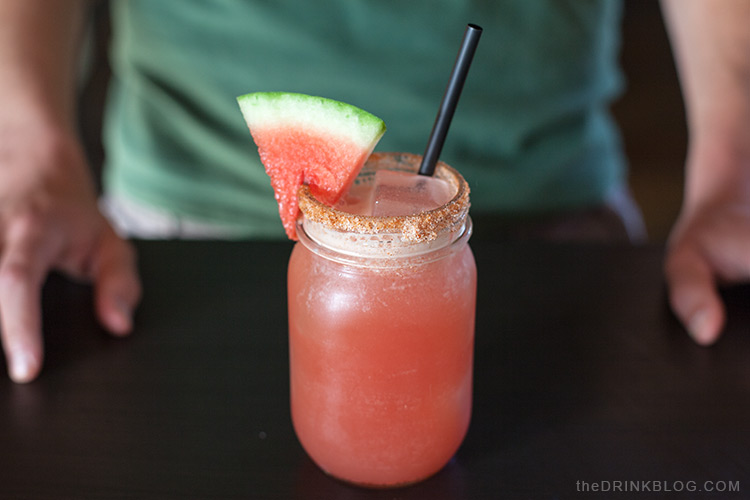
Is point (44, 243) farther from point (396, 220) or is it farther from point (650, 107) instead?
point (650, 107)

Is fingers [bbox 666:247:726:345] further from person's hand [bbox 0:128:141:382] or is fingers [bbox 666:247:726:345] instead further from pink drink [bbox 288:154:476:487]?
person's hand [bbox 0:128:141:382]

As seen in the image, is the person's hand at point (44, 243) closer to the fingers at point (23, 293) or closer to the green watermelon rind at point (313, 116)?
the fingers at point (23, 293)

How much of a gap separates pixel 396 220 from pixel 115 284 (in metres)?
0.46

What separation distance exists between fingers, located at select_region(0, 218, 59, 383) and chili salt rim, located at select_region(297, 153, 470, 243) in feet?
1.28

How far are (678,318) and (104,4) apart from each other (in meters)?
2.44

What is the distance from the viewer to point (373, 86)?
116 centimetres

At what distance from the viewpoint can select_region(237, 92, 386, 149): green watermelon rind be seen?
554 mm

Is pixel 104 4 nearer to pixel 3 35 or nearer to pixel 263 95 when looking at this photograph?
pixel 3 35

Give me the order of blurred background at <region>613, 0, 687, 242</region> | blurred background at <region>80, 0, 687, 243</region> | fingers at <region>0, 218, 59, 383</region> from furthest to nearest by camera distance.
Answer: blurred background at <region>613, 0, 687, 242</region>
blurred background at <region>80, 0, 687, 243</region>
fingers at <region>0, 218, 59, 383</region>

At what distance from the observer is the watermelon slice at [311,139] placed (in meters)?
0.56

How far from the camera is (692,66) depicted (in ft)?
3.82

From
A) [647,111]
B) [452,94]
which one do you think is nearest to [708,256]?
[452,94]

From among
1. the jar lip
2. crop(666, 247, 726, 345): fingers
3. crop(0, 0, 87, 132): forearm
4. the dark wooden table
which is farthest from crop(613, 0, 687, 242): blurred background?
the jar lip

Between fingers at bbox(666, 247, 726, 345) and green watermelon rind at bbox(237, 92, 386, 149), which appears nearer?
green watermelon rind at bbox(237, 92, 386, 149)
